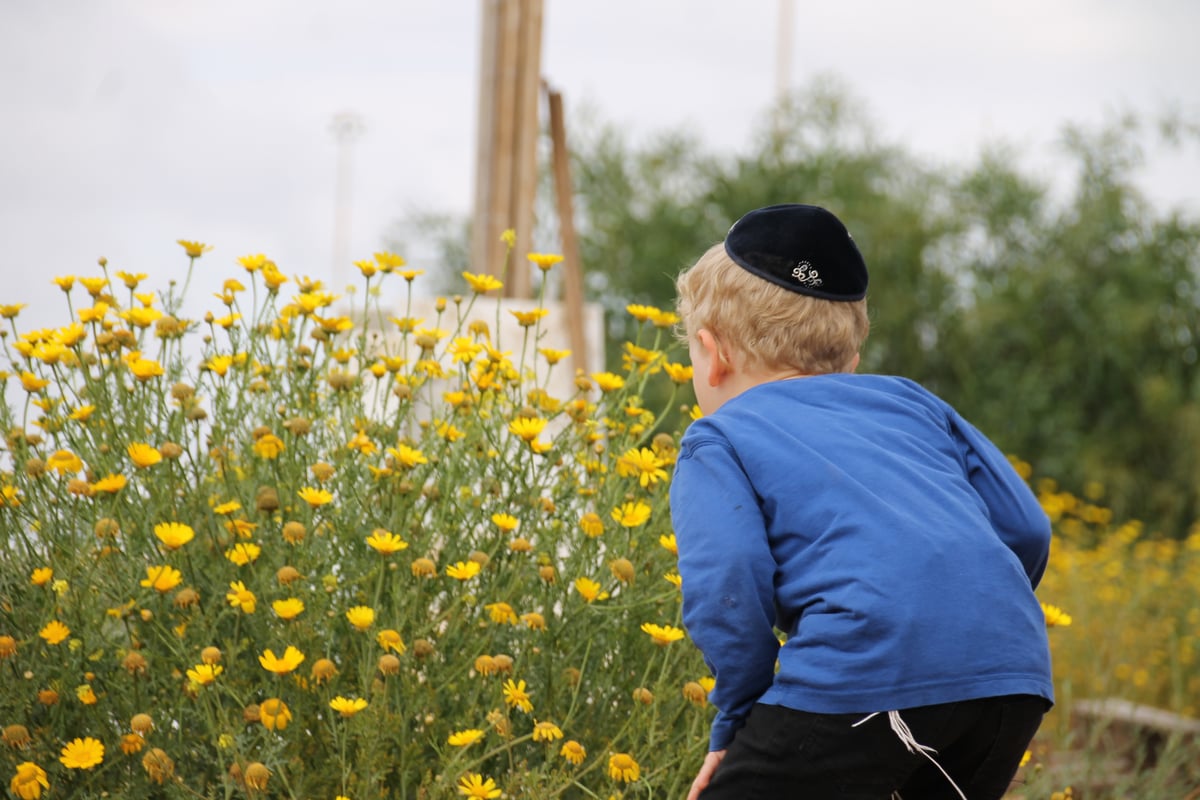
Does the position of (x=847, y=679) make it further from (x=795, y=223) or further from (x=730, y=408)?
(x=795, y=223)

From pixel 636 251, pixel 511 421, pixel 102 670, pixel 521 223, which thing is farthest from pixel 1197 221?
pixel 102 670

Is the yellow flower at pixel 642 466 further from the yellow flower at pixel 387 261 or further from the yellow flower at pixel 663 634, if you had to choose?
the yellow flower at pixel 387 261

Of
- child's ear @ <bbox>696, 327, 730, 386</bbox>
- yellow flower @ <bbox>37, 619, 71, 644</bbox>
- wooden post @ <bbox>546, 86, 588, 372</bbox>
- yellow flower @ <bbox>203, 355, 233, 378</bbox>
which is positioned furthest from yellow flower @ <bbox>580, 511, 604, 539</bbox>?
wooden post @ <bbox>546, 86, 588, 372</bbox>

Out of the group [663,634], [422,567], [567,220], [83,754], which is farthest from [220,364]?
[567,220]

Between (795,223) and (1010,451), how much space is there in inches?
334

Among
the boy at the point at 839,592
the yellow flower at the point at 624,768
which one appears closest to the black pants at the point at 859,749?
the boy at the point at 839,592

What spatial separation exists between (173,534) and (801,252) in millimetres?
1055

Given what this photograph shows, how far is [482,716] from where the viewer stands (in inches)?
86.0

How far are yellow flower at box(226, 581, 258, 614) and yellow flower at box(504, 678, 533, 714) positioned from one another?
1.36 ft

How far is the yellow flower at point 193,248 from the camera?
8.59 feet

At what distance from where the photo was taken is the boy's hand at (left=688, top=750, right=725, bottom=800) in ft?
5.71

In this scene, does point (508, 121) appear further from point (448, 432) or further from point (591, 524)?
point (591, 524)

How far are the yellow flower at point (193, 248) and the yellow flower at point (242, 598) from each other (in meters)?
0.83

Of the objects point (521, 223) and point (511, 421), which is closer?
point (511, 421)
